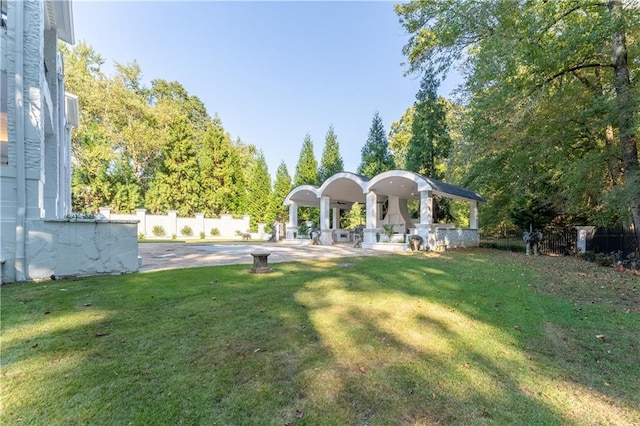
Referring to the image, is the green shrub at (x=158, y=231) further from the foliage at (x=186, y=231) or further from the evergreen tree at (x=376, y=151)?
the evergreen tree at (x=376, y=151)

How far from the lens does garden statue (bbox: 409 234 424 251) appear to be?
13.6m

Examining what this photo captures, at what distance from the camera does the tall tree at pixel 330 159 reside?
28.3 metres

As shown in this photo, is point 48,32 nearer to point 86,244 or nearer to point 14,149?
point 14,149

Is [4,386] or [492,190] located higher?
[492,190]

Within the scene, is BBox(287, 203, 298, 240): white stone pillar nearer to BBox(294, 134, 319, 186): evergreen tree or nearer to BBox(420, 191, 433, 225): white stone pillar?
BBox(294, 134, 319, 186): evergreen tree

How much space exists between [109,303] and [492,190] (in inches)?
774

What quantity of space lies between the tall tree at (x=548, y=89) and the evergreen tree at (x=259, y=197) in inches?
654

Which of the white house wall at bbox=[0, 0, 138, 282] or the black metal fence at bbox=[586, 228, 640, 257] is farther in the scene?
the black metal fence at bbox=[586, 228, 640, 257]

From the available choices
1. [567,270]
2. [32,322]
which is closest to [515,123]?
[567,270]

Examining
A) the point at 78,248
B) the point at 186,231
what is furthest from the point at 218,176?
the point at 78,248

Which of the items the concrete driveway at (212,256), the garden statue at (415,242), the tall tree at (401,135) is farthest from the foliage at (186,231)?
the tall tree at (401,135)

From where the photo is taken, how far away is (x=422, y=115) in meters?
23.5

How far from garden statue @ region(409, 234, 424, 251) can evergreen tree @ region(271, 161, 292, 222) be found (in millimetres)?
16244

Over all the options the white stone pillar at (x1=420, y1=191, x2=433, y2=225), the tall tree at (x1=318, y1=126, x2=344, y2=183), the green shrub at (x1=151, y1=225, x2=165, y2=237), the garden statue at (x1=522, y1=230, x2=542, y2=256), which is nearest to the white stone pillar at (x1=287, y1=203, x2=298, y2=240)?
the white stone pillar at (x1=420, y1=191, x2=433, y2=225)
